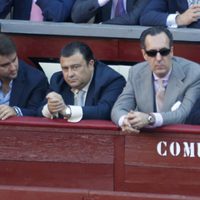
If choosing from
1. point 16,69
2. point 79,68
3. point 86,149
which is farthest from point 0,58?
point 86,149

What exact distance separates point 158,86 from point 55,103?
0.63 meters

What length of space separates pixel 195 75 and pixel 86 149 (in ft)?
2.45

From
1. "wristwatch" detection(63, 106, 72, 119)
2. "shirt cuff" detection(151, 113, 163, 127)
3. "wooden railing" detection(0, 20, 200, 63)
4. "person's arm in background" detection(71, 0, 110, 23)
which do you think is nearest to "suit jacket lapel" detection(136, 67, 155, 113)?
"shirt cuff" detection(151, 113, 163, 127)

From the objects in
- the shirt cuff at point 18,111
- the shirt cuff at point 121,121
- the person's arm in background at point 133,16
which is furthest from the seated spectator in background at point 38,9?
the shirt cuff at point 121,121

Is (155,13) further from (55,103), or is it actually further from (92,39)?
(55,103)

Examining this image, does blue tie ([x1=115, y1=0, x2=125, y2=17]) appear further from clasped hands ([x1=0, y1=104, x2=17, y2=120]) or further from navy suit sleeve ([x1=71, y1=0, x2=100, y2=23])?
clasped hands ([x1=0, y1=104, x2=17, y2=120])

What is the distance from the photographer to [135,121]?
4.94 m

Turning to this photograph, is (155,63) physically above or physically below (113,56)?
below

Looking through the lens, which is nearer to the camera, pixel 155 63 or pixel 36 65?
pixel 155 63

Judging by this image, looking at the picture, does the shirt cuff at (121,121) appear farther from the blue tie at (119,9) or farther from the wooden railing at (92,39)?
the blue tie at (119,9)

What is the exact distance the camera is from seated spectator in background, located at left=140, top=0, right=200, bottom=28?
6.21 m

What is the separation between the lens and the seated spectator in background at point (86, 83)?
5418mm

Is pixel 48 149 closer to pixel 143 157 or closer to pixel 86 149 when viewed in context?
pixel 86 149

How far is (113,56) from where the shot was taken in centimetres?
636
